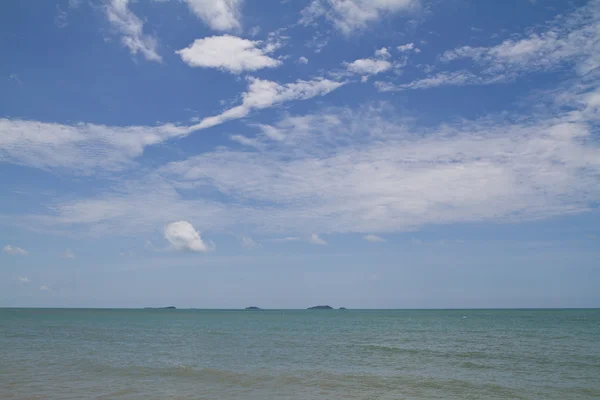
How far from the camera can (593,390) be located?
23203 millimetres

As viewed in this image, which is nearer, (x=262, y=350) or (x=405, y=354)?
(x=405, y=354)

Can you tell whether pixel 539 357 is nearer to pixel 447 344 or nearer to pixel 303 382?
pixel 447 344

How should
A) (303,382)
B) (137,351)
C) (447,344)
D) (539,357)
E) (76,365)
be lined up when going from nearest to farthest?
1. (303,382)
2. (76,365)
3. (539,357)
4. (137,351)
5. (447,344)

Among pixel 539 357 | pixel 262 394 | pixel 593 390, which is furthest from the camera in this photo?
pixel 539 357

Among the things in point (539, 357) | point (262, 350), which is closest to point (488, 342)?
point (539, 357)

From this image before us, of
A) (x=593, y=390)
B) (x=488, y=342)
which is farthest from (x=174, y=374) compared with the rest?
(x=488, y=342)

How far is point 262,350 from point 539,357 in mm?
22960

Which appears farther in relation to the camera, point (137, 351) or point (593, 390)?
point (137, 351)

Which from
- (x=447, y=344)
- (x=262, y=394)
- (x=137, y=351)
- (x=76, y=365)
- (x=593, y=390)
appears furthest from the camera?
(x=447, y=344)

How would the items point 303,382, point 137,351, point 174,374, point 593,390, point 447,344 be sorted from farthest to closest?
1. point 447,344
2. point 137,351
3. point 174,374
4. point 303,382
5. point 593,390

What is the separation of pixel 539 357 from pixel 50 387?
34.1m

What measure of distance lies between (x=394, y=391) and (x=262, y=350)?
1997cm

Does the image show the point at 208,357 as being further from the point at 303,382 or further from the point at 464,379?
the point at 464,379

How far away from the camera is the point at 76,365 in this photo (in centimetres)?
2994
